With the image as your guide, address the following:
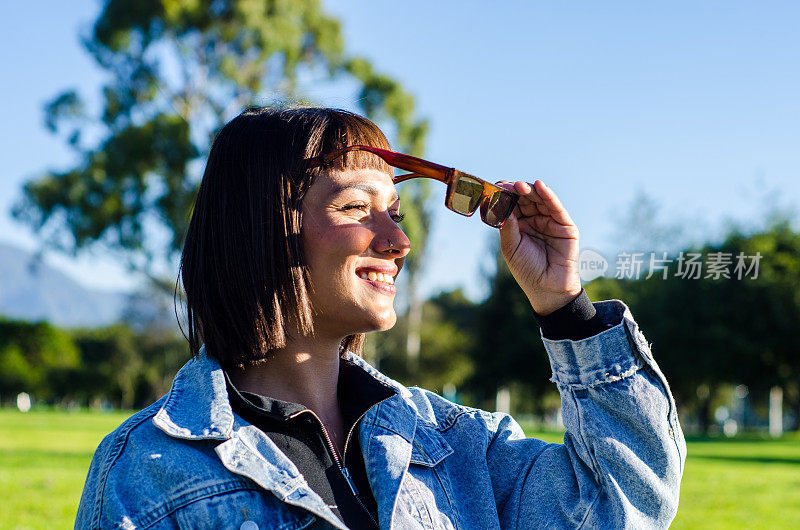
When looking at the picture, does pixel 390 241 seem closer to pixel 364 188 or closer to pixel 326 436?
pixel 364 188

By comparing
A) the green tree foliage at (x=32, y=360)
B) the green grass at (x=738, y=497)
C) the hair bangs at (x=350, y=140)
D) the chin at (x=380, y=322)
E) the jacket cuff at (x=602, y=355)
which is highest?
the hair bangs at (x=350, y=140)

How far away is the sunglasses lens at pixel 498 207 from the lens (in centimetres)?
182

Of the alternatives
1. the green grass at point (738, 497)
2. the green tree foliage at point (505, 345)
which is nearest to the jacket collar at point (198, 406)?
the green grass at point (738, 497)

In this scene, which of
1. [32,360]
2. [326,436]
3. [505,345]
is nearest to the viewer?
[326,436]

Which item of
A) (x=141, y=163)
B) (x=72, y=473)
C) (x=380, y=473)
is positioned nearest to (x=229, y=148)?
(x=380, y=473)

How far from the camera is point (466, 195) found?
180 centimetres

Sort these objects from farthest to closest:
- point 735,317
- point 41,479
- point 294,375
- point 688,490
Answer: point 735,317, point 688,490, point 41,479, point 294,375

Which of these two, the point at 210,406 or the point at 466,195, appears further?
the point at 466,195

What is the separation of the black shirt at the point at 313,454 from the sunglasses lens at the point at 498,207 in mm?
622

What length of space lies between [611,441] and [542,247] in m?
0.49

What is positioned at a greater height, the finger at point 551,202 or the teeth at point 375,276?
the finger at point 551,202

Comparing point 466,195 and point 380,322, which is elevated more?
point 466,195

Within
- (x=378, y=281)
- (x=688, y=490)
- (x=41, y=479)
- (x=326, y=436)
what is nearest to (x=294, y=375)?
(x=326, y=436)

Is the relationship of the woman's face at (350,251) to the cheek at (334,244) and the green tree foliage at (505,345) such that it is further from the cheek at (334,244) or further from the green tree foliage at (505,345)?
the green tree foliage at (505,345)
